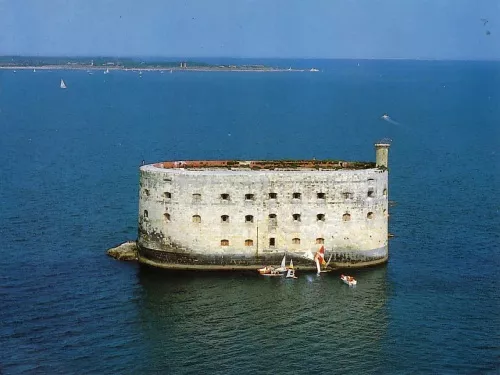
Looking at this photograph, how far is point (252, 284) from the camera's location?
60.8 meters

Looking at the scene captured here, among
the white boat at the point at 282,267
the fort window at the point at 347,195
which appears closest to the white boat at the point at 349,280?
the white boat at the point at 282,267

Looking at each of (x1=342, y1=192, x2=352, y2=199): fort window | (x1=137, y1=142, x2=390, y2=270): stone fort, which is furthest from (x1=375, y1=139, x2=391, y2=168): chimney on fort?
(x1=342, y1=192, x2=352, y2=199): fort window

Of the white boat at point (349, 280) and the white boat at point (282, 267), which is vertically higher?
the white boat at point (282, 267)

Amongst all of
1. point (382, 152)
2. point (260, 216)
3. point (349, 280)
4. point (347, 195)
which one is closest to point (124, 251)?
point (260, 216)

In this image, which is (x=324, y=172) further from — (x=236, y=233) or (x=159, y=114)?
(x=159, y=114)

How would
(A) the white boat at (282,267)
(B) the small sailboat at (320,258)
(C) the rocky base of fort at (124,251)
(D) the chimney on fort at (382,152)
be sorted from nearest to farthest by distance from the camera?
(A) the white boat at (282,267) < (B) the small sailboat at (320,258) < (D) the chimney on fort at (382,152) < (C) the rocky base of fort at (124,251)

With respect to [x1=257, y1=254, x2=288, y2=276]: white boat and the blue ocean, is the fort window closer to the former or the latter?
the blue ocean

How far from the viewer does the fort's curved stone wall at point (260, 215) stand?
208 ft

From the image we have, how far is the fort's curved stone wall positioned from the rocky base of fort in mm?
3166

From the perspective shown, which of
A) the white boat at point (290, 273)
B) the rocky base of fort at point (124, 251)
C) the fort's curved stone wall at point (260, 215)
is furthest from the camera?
the rocky base of fort at point (124, 251)

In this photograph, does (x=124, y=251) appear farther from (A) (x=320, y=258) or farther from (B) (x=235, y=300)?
(A) (x=320, y=258)

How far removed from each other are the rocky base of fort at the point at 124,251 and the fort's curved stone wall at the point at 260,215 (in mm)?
3166

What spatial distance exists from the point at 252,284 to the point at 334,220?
7.53 meters

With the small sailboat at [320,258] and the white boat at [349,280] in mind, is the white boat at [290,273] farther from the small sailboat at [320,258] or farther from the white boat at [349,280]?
the white boat at [349,280]
